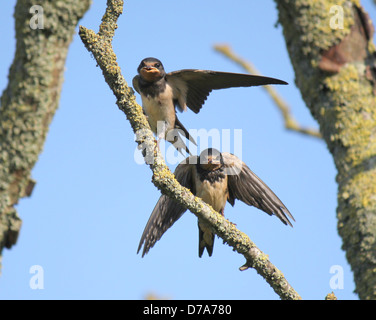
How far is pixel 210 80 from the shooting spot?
6.78 m

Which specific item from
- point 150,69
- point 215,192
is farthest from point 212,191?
point 150,69

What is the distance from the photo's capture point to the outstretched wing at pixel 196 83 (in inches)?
252

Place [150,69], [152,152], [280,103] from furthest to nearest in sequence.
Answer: [150,69]
[152,152]
[280,103]

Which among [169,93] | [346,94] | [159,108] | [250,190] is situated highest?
[169,93]

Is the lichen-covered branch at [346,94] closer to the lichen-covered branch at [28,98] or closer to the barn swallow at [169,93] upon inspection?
the lichen-covered branch at [28,98]

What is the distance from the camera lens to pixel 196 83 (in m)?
6.98

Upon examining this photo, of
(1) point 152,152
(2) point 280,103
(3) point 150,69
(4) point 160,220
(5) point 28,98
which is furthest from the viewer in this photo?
(3) point 150,69

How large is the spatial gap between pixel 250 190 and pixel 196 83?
1712mm

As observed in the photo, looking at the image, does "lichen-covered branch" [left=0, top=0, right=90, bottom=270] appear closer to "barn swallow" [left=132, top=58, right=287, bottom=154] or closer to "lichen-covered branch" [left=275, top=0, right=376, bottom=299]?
"lichen-covered branch" [left=275, top=0, right=376, bottom=299]

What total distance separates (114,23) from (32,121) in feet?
9.68

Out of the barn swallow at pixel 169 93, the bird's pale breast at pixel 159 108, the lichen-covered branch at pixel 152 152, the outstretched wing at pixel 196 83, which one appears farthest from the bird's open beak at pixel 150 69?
the lichen-covered branch at pixel 152 152

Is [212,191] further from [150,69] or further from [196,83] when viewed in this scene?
[150,69]
